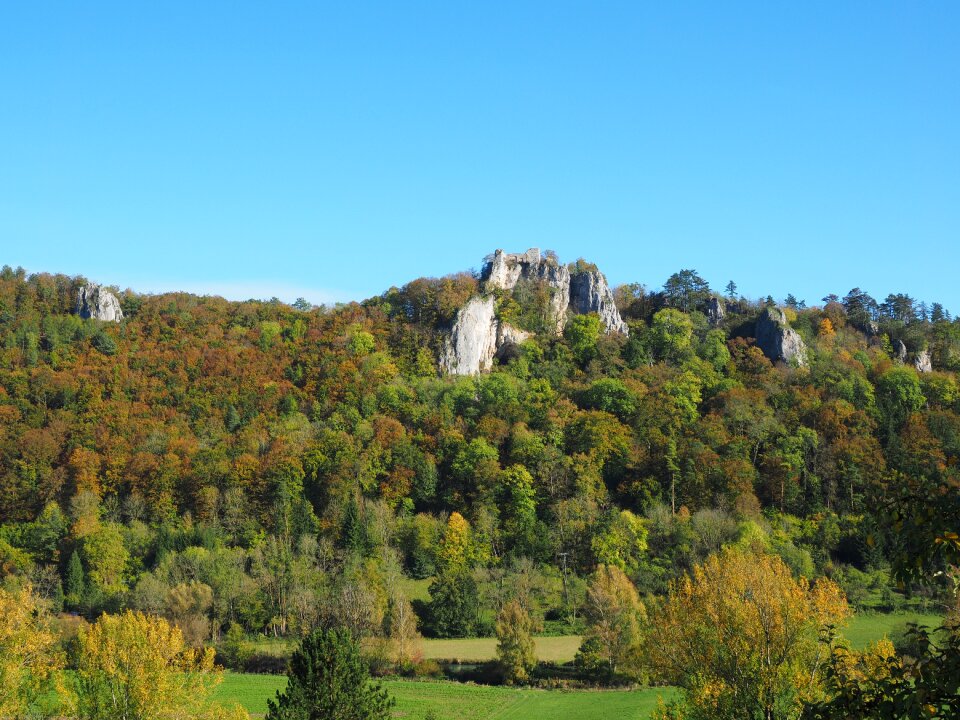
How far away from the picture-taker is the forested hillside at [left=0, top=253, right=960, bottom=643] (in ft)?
192

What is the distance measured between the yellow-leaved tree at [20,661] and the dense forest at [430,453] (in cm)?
2338

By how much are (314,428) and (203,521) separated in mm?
13802

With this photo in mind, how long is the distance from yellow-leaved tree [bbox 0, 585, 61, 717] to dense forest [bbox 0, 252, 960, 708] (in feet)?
76.7

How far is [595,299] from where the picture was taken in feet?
315

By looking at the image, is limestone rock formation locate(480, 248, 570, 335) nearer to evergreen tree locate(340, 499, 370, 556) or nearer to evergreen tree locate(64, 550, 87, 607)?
evergreen tree locate(340, 499, 370, 556)

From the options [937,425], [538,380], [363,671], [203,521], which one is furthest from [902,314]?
Answer: [363,671]

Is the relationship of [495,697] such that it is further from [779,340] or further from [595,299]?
[595,299]

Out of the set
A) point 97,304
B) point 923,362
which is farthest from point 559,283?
point 97,304

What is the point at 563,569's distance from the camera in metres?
61.1

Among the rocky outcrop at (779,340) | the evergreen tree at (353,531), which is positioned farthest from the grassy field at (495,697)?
the rocky outcrop at (779,340)

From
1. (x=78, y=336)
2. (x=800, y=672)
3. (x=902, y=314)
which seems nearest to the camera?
(x=800, y=672)

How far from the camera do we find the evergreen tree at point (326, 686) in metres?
24.5

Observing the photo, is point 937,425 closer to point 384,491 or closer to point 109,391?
point 384,491

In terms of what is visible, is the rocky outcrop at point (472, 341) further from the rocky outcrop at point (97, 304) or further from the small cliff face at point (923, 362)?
the small cliff face at point (923, 362)
